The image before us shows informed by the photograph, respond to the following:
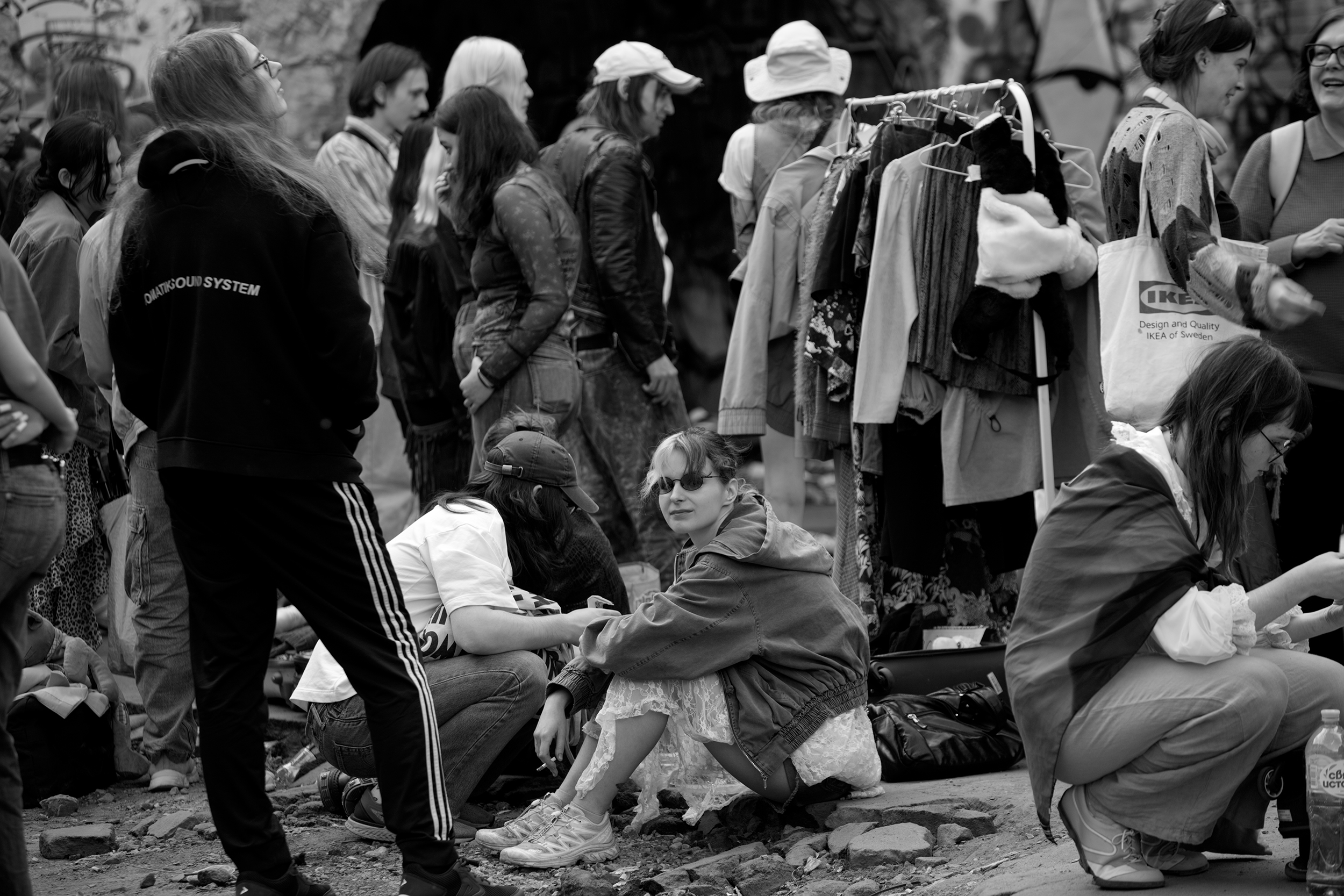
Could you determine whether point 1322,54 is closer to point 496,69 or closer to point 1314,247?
point 1314,247

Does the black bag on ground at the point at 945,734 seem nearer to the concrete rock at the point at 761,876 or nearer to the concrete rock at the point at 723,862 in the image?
the concrete rock at the point at 723,862

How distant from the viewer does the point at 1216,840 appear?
3.53 metres

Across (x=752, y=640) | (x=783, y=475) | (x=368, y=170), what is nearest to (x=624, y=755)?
(x=752, y=640)

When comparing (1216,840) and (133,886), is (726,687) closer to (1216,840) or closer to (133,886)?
(1216,840)

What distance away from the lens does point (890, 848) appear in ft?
13.3

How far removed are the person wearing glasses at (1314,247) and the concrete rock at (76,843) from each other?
143 inches

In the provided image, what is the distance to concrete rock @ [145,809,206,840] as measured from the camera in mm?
4695

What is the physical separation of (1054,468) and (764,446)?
1435 mm

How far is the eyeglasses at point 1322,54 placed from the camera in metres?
4.94

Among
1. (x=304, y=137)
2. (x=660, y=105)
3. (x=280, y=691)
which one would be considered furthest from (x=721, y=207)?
(x=280, y=691)

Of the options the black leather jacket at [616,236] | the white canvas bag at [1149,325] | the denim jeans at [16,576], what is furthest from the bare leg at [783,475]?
the denim jeans at [16,576]

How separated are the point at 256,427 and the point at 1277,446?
2236 millimetres

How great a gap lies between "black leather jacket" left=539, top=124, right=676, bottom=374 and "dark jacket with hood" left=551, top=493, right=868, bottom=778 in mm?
2147

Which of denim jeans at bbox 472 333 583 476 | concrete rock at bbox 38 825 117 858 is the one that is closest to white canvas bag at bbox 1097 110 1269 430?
denim jeans at bbox 472 333 583 476
